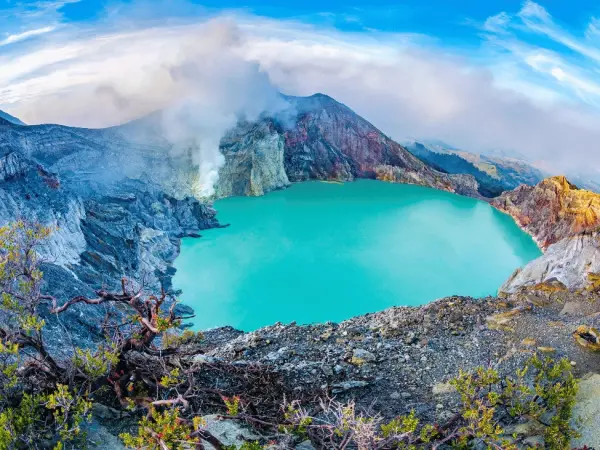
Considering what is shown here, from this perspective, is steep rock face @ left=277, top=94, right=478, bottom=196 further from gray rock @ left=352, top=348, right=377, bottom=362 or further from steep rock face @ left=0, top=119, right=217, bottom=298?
gray rock @ left=352, top=348, right=377, bottom=362

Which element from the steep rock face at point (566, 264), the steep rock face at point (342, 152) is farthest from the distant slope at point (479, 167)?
the steep rock face at point (566, 264)

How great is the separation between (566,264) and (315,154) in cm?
5266

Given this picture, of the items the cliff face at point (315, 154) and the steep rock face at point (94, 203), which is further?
the cliff face at point (315, 154)

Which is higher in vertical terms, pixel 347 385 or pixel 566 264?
pixel 347 385

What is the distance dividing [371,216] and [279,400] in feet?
150

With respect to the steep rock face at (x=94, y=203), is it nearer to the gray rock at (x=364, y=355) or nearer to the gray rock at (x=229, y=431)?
the gray rock at (x=364, y=355)

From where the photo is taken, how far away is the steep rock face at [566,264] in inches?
992

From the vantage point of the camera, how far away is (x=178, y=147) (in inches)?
2359

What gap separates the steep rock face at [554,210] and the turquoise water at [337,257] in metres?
1.63

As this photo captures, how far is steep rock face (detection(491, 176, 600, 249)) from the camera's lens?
4509cm

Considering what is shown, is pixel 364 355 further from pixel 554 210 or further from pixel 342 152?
pixel 342 152

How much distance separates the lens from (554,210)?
4922cm

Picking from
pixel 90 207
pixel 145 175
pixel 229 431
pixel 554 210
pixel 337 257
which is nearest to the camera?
pixel 229 431

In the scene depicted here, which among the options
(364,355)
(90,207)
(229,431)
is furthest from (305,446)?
Answer: (90,207)
